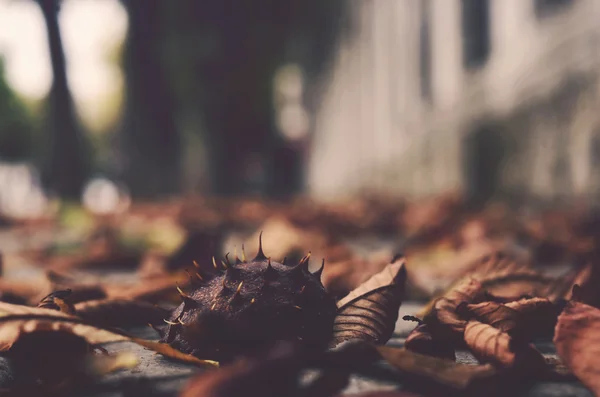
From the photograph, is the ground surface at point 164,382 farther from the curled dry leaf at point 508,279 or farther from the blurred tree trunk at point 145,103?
the blurred tree trunk at point 145,103

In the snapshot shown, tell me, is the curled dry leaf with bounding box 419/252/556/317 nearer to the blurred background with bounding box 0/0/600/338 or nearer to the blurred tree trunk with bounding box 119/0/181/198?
the blurred background with bounding box 0/0/600/338

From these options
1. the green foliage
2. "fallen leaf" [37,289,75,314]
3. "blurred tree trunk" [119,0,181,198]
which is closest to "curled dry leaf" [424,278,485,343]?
"fallen leaf" [37,289,75,314]

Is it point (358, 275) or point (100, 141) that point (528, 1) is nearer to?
point (358, 275)

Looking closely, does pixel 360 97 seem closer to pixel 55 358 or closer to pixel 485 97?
pixel 485 97

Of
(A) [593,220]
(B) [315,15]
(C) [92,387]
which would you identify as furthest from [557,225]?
(B) [315,15]

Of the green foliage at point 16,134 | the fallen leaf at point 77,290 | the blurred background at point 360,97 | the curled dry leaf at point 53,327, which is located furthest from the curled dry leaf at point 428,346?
the green foliage at point 16,134

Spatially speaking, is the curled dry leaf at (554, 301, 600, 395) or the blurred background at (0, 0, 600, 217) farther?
the blurred background at (0, 0, 600, 217)
